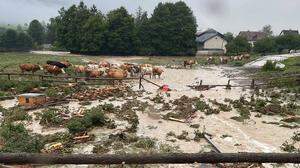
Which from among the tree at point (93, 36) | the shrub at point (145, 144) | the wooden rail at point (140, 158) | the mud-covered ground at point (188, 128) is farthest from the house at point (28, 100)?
the tree at point (93, 36)

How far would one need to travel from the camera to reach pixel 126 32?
6950cm

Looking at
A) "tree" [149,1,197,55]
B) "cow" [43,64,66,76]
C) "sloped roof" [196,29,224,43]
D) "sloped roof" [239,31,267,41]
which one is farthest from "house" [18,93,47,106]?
"sloped roof" [239,31,267,41]

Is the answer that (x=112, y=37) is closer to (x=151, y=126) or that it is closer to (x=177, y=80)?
(x=177, y=80)

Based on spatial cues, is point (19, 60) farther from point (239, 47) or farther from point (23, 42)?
point (239, 47)

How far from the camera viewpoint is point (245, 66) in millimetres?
51250

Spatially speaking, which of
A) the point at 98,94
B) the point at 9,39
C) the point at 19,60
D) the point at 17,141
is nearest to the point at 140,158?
the point at 17,141

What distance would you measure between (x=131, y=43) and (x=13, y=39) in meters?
26.6

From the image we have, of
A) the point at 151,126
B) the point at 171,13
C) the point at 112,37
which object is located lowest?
the point at 151,126

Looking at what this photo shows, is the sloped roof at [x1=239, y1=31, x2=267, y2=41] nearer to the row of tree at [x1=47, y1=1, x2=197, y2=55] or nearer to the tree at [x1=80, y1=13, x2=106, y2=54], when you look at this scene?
the row of tree at [x1=47, y1=1, x2=197, y2=55]

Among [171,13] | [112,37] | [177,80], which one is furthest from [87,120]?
[171,13]

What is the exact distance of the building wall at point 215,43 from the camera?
8944 cm

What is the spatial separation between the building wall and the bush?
258 feet

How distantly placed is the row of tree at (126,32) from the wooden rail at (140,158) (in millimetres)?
64896

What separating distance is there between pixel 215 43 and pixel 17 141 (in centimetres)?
8069
